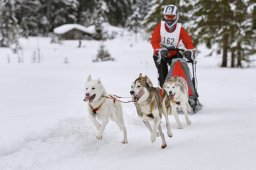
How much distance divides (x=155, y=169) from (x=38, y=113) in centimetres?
370

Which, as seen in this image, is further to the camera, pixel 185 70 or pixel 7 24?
pixel 7 24

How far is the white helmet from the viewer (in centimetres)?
812

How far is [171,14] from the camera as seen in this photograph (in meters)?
8.13

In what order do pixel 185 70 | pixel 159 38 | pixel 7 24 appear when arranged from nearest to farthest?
1. pixel 159 38
2. pixel 185 70
3. pixel 7 24

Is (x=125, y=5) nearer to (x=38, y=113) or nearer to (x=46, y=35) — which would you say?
(x=46, y=35)

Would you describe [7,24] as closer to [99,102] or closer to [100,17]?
[100,17]

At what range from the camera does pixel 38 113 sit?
7.63 meters

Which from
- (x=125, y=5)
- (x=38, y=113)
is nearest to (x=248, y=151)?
(x=38, y=113)

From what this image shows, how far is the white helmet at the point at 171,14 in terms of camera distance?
8.12 m

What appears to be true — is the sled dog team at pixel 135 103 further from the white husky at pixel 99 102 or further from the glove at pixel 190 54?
the glove at pixel 190 54

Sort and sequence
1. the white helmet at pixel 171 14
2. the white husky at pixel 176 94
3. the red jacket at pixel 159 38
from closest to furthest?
the white husky at pixel 176 94
the white helmet at pixel 171 14
the red jacket at pixel 159 38

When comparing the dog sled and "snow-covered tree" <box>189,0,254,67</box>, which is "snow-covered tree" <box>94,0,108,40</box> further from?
the dog sled

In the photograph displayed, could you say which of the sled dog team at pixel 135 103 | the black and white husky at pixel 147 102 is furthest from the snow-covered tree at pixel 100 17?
the black and white husky at pixel 147 102

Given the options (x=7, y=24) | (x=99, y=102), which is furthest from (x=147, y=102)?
(x=7, y=24)
